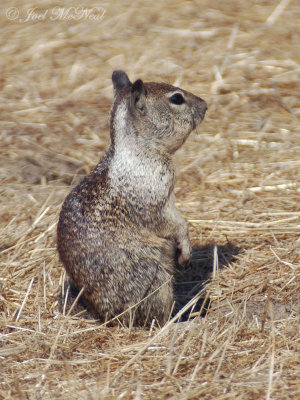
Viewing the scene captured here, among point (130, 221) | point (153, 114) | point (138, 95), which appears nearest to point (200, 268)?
point (130, 221)

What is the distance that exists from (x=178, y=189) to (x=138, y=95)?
2.03m

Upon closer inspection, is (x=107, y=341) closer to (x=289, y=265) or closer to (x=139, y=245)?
(x=139, y=245)

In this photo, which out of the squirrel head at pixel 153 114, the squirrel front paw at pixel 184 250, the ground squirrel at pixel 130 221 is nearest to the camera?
the ground squirrel at pixel 130 221

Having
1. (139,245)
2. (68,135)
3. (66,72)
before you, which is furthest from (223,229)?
(66,72)

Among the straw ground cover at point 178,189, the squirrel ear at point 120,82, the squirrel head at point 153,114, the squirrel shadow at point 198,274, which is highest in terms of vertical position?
the squirrel ear at point 120,82

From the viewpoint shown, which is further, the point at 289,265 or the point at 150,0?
the point at 150,0

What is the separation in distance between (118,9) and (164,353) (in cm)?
712

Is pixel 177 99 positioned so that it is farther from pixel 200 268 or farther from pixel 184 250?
pixel 200 268

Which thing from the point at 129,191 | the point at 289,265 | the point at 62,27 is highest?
the point at 62,27

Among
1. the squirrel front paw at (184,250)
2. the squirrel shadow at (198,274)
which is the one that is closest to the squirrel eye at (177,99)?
the squirrel front paw at (184,250)

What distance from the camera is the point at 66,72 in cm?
837

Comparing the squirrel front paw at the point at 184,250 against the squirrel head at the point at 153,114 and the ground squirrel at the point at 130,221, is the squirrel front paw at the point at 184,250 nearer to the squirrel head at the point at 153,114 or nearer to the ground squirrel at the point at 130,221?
the ground squirrel at the point at 130,221

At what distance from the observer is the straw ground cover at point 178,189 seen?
360cm

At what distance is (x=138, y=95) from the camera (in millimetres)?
4426
